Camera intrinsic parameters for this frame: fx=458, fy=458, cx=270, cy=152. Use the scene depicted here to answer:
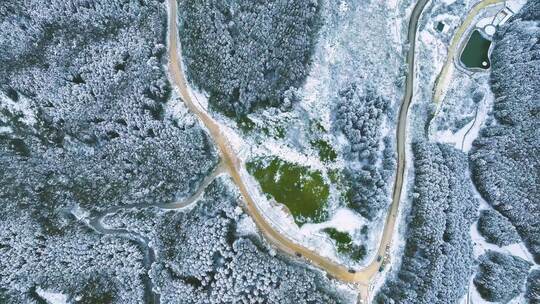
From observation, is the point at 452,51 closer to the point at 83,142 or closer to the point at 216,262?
the point at 216,262

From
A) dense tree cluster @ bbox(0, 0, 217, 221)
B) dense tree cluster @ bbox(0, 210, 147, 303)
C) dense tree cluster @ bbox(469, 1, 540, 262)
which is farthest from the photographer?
dense tree cluster @ bbox(469, 1, 540, 262)

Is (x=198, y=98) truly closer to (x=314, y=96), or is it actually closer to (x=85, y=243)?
(x=314, y=96)

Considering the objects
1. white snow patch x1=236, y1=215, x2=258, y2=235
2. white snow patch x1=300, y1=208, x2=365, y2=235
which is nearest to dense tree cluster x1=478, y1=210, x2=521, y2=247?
white snow patch x1=300, y1=208, x2=365, y2=235

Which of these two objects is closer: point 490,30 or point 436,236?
point 436,236

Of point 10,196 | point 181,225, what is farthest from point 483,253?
point 10,196

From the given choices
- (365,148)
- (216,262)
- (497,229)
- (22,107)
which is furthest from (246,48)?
(497,229)

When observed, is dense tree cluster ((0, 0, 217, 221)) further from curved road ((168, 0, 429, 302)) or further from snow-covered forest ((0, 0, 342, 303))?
curved road ((168, 0, 429, 302))

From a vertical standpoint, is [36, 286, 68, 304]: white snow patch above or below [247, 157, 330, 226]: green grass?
below
